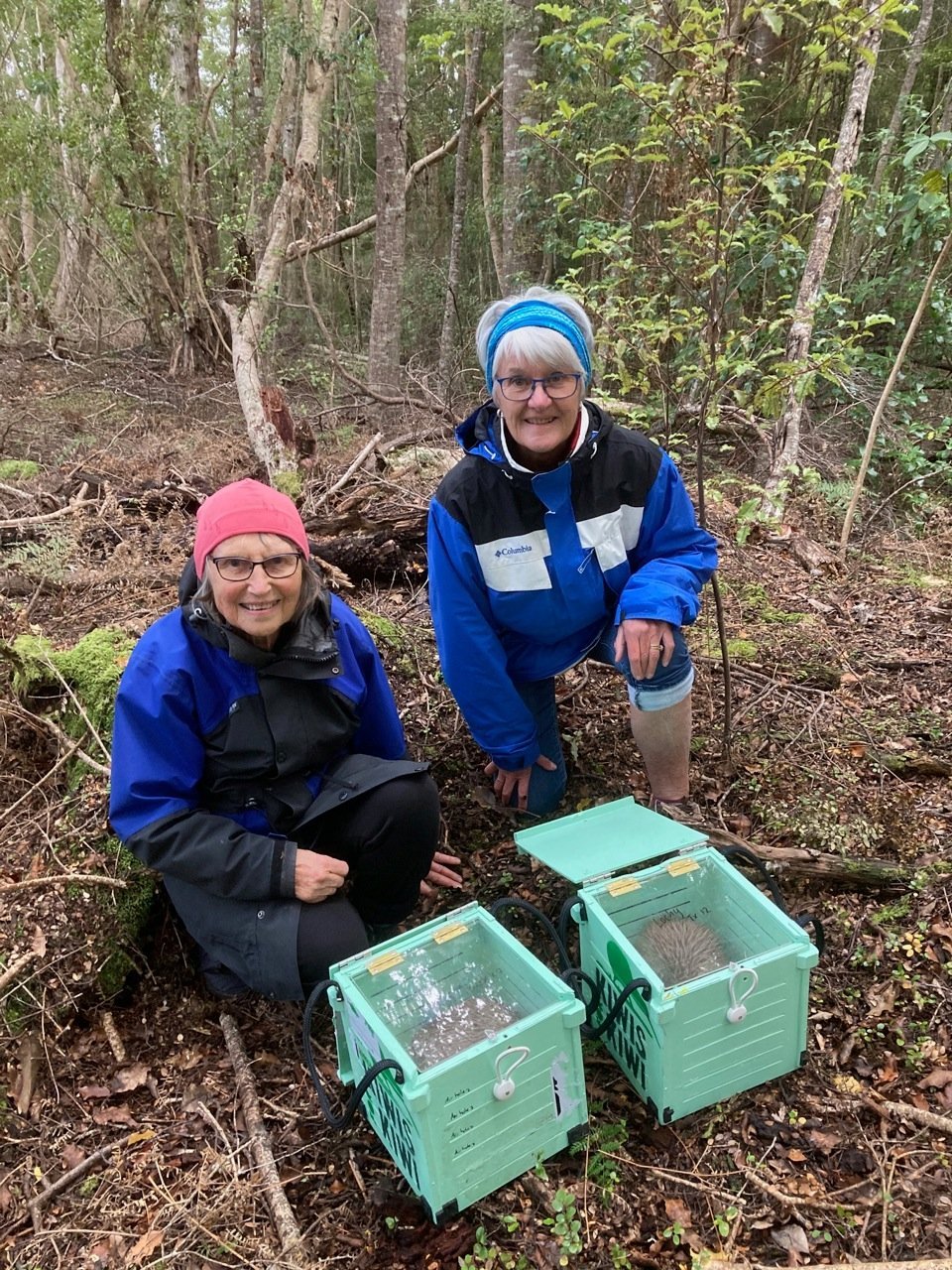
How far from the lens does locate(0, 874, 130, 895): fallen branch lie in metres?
2.06

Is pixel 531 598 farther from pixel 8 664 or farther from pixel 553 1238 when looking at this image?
pixel 8 664

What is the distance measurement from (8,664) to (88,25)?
910 centimetres

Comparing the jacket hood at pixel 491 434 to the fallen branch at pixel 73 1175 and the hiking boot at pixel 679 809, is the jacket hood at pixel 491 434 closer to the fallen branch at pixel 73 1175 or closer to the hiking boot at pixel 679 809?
the hiking boot at pixel 679 809

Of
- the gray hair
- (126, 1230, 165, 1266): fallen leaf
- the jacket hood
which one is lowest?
(126, 1230, 165, 1266): fallen leaf

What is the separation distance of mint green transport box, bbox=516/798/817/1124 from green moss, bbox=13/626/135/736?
4.83ft

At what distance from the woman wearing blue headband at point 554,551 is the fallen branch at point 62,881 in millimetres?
1104

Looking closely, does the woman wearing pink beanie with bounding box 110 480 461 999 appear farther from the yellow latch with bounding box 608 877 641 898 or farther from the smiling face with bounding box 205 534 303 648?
the yellow latch with bounding box 608 877 641 898

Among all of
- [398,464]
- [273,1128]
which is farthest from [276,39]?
[273,1128]

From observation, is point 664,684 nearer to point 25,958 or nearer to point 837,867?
point 837,867

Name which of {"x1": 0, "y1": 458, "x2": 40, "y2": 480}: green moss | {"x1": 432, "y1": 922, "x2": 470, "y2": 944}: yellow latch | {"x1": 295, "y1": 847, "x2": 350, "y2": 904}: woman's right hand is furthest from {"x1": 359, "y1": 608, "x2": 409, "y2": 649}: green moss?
{"x1": 0, "y1": 458, "x2": 40, "y2": 480}: green moss

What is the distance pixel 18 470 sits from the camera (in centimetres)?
577

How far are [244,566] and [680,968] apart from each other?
1.40 metres

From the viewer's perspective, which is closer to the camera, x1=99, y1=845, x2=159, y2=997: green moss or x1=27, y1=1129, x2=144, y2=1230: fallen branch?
x1=27, y1=1129, x2=144, y2=1230: fallen branch

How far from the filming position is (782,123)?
9.32 meters
